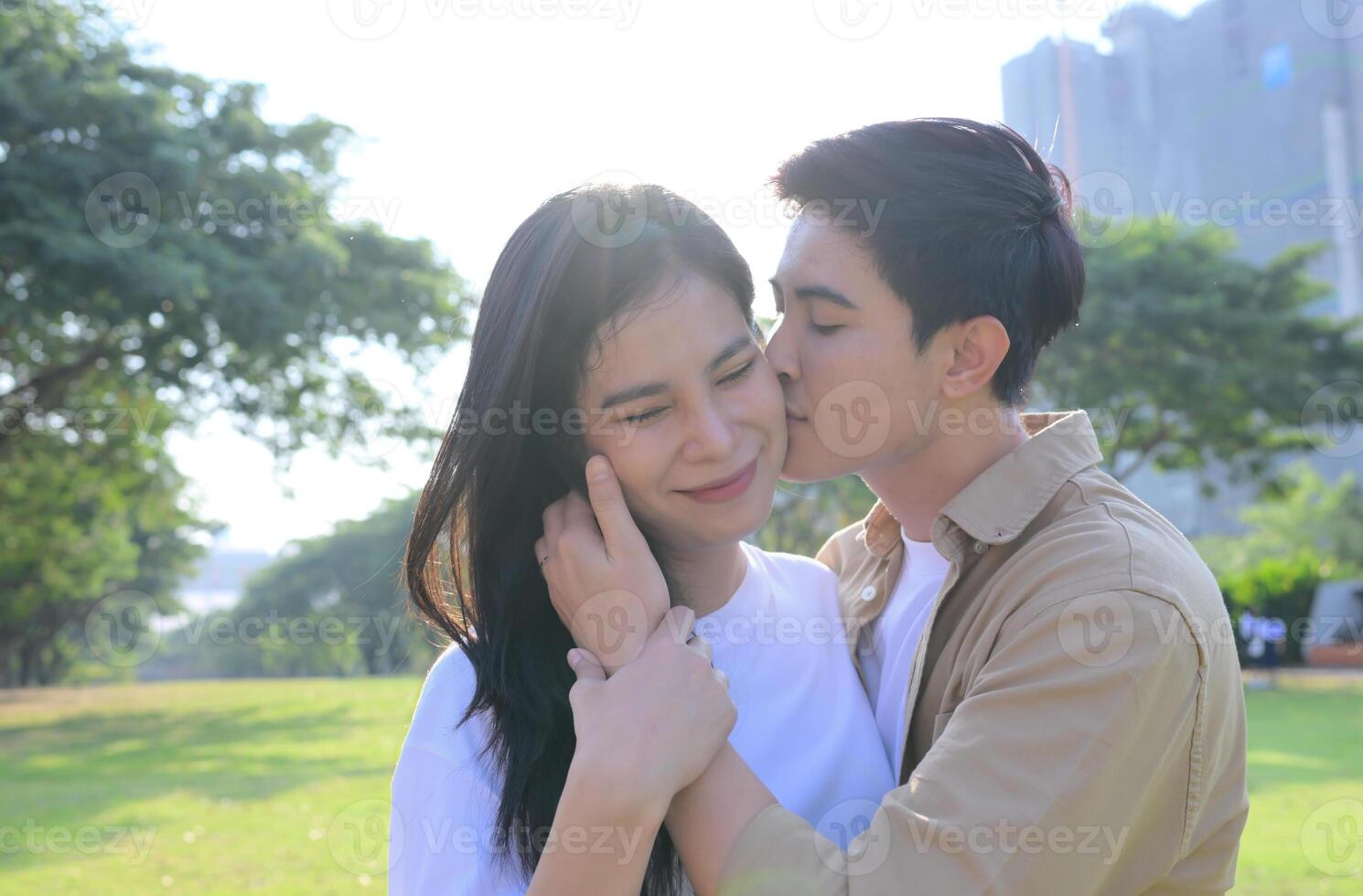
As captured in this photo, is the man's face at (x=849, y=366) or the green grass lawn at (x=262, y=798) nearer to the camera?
the man's face at (x=849, y=366)

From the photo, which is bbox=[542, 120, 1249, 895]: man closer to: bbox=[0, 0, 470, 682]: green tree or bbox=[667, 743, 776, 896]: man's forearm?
bbox=[667, 743, 776, 896]: man's forearm

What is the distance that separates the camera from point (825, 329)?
279 cm

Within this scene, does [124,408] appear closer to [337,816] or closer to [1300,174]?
[337,816]

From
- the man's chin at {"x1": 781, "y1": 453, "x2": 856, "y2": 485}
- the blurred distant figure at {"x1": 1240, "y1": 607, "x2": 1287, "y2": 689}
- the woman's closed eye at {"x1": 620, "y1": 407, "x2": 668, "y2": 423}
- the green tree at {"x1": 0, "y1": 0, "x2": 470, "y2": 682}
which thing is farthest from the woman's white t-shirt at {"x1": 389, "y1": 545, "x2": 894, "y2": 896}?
the blurred distant figure at {"x1": 1240, "y1": 607, "x2": 1287, "y2": 689}

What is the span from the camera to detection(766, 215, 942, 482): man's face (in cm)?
273

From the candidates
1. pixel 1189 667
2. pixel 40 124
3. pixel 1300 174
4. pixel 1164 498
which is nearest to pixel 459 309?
pixel 40 124

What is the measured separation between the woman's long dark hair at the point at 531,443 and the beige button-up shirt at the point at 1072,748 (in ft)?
1.61

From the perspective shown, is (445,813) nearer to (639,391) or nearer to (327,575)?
(639,391)

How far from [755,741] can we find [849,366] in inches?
34.8

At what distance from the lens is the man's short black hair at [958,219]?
273cm

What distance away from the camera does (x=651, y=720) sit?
2033mm

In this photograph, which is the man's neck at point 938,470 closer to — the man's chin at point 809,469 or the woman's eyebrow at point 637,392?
the man's chin at point 809,469

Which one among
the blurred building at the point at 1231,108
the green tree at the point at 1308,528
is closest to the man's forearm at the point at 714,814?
the green tree at the point at 1308,528

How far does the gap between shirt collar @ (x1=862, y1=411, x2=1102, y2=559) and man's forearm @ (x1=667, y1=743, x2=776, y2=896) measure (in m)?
0.76
